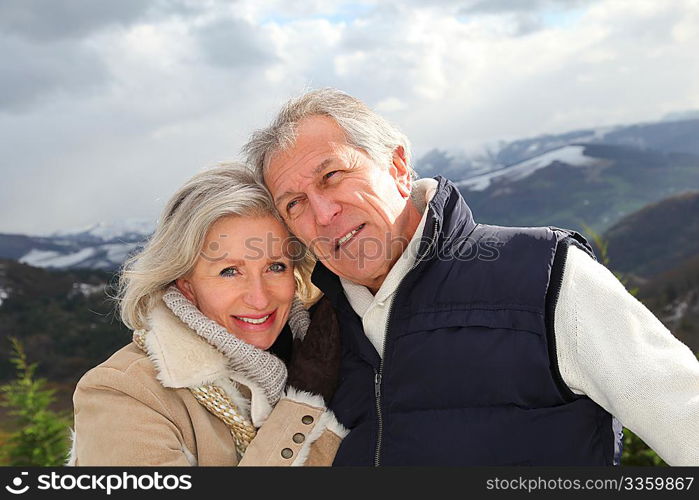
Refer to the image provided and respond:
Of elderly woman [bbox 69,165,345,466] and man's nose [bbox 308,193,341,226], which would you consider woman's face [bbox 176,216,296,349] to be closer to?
elderly woman [bbox 69,165,345,466]

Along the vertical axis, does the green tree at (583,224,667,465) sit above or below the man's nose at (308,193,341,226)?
below

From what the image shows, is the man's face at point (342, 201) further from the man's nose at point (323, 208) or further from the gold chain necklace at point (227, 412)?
the gold chain necklace at point (227, 412)

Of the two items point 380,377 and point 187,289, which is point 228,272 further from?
point 380,377

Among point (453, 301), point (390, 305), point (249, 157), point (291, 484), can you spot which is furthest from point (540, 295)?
point (249, 157)

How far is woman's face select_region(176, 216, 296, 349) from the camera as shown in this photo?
9.92ft

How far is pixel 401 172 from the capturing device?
10.6ft

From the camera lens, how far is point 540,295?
2482 millimetres

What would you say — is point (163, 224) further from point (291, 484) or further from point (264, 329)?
point (291, 484)

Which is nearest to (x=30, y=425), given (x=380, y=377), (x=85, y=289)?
(x=380, y=377)

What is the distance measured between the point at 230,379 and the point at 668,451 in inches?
74.7

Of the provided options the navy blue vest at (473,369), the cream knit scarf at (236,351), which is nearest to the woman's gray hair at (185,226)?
the cream knit scarf at (236,351)

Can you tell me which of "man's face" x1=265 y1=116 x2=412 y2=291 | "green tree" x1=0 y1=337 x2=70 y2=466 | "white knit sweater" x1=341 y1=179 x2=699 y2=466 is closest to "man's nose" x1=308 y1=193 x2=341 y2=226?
"man's face" x1=265 y1=116 x2=412 y2=291

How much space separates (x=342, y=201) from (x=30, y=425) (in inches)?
237

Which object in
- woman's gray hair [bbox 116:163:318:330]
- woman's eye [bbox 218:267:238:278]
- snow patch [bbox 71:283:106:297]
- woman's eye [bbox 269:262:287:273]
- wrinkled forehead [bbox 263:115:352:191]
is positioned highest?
wrinkled forehead [bbox 263:115:352:191]
